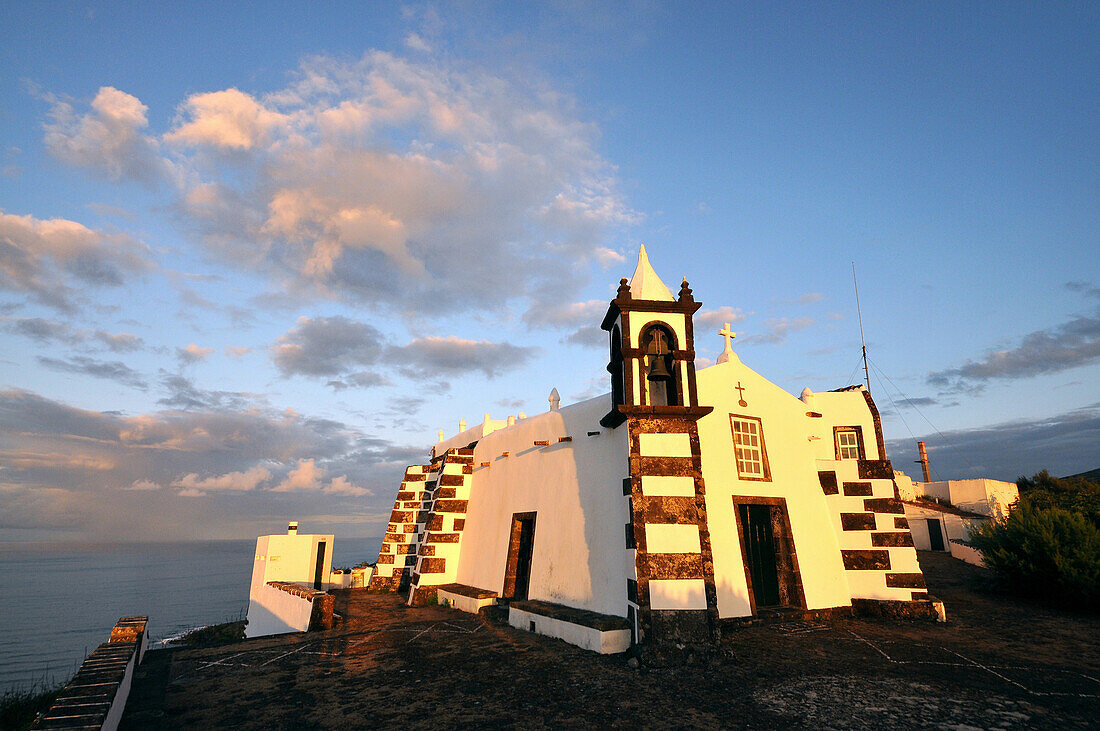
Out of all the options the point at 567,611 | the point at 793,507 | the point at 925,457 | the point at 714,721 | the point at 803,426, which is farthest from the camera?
the point at 925,457

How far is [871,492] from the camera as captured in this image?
43.9 feet

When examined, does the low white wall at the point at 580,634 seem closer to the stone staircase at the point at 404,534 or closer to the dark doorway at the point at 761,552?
the dark doorway at the point at 761,552

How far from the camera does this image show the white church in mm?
9570

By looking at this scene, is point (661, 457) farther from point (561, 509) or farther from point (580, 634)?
point (561, 509)

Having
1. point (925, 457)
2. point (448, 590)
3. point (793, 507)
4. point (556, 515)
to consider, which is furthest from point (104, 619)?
point (925, 457)

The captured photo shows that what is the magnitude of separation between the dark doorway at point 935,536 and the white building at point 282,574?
1167 inches

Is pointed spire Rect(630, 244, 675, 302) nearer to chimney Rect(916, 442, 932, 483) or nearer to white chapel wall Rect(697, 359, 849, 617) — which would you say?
white chapel wall Rect(697, 359, 849, 617)

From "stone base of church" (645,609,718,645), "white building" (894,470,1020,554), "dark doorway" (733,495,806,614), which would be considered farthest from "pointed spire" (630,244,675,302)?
"white building" (894,470,1020,554)

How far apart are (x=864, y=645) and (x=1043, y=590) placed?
8725mm

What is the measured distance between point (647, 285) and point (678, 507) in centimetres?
471

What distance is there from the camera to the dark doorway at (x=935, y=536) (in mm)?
26938

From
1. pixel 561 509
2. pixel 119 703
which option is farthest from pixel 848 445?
pixel 119 703

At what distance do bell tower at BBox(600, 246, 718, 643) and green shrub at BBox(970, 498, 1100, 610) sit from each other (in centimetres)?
1084

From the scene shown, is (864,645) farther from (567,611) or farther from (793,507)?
(567,611)
